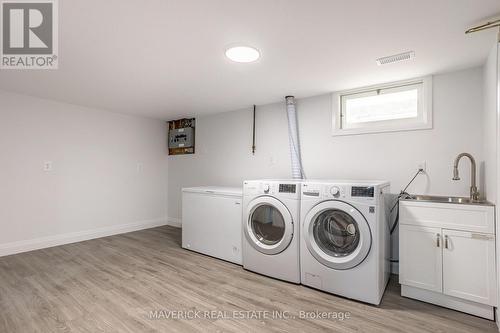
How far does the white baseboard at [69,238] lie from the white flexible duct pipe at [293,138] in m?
3.03

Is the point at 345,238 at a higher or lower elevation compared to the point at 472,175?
lower

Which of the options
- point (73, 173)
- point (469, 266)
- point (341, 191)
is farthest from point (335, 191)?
point (73, 173)

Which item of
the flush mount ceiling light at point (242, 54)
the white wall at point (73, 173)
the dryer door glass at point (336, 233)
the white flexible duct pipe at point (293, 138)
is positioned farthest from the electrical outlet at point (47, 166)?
the dryer door glass at point (336, 233)

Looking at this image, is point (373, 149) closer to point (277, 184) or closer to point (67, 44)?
point (277, 184)

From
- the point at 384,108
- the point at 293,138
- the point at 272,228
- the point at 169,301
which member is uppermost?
the point at 384,108

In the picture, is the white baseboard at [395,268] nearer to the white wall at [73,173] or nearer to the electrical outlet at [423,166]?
the electrical outlet at [423,166]

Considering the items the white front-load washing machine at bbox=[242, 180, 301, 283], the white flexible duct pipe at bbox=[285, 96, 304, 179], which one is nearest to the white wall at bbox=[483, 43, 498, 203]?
the white front-load washing machine at bbox=[242, 180, 301, 283]

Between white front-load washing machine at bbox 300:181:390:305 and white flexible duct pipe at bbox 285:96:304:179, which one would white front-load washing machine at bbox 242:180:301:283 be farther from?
white flexible duct pipe at bbox 285:96:304:179

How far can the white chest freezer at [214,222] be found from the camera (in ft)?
9.74

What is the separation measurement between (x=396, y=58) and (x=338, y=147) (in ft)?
3.85

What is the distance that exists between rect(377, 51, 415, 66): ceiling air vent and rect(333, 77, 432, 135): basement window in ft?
2.01

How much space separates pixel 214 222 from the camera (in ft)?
10.4

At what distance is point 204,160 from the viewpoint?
444cm

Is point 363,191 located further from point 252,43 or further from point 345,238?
point 252,43
